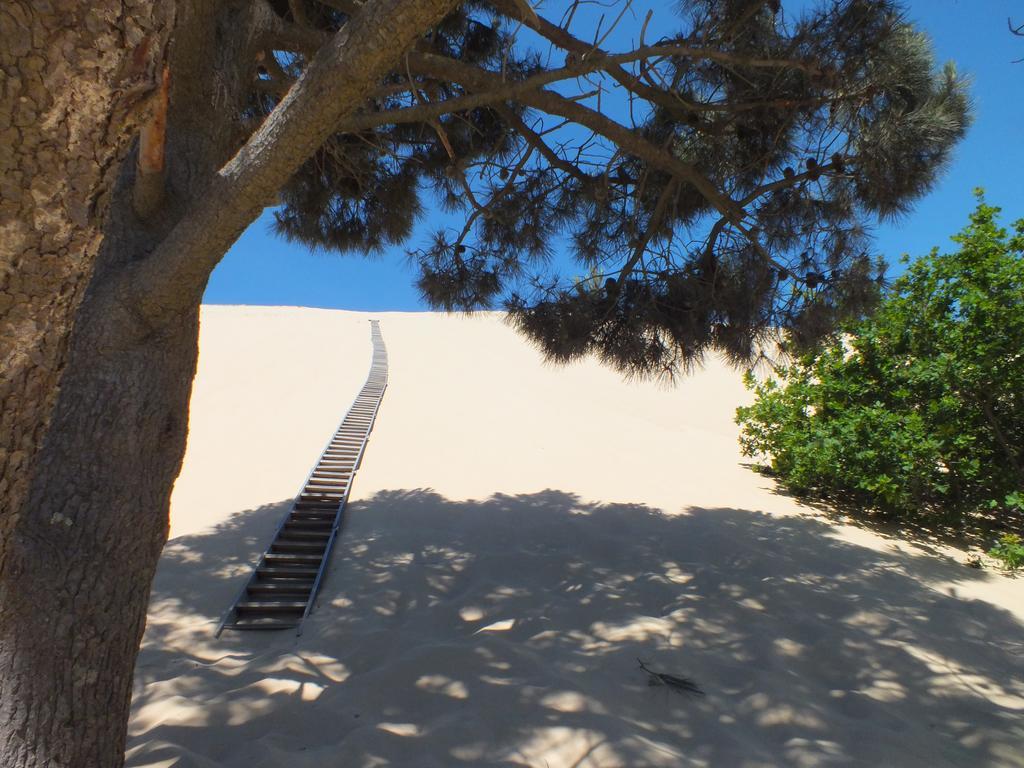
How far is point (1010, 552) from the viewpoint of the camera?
528 centimetres

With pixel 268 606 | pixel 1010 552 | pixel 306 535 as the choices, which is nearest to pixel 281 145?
pixel 268 606

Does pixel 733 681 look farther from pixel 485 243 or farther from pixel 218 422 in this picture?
pixel 218 422

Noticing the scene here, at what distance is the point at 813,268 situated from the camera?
4.42m

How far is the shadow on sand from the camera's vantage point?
94.1 inches

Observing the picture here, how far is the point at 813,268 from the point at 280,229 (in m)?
4.40

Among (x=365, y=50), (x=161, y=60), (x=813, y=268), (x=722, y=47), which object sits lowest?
(x=161, y=60)

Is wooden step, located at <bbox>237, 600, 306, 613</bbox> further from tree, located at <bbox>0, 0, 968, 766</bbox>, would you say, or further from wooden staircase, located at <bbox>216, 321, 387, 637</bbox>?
tree, located at <bbox>0, 0, 968, 766</bbox>

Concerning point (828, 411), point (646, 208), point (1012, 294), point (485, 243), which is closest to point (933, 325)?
point (1012, 294)

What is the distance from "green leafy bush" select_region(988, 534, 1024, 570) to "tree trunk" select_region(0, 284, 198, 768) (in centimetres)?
632

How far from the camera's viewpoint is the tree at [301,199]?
3.05 feet

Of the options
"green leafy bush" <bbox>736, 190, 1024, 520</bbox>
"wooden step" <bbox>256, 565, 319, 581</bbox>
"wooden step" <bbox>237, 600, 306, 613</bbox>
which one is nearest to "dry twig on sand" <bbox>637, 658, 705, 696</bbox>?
"wooden step" <bbox>237, 600, 306, 613</bbox>

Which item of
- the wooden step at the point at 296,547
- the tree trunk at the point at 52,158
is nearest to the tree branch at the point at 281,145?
the tree trunk at the point at 52,158

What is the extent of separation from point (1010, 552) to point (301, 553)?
5.83m

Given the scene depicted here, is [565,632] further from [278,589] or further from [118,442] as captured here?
[118,442]
